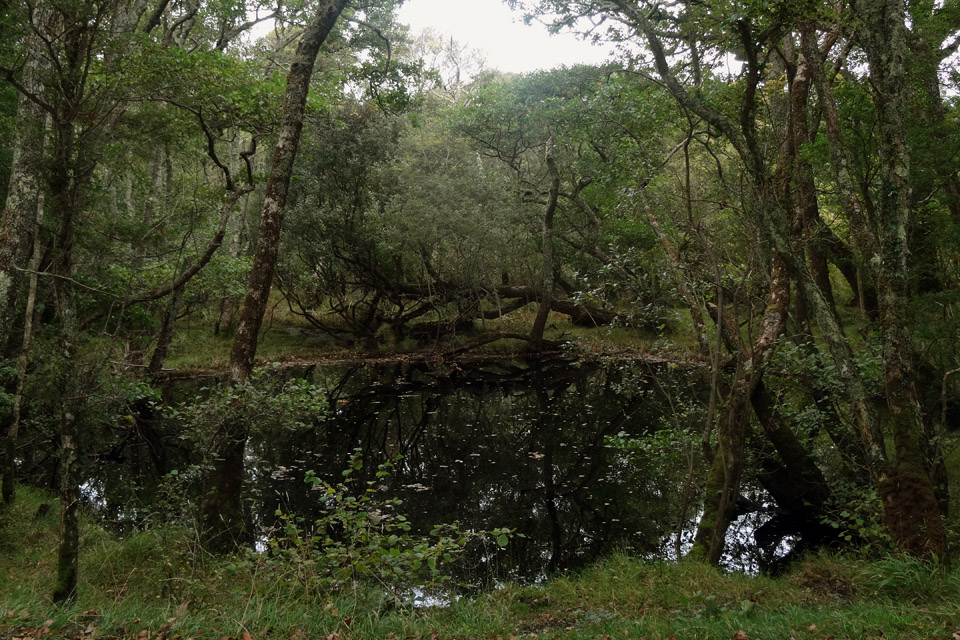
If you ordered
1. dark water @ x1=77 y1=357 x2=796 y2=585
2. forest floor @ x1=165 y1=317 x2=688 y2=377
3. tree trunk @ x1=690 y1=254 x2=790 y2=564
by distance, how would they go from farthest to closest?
forest floor @ x1=165 y1=317 x2=688 y2=377 → dark water @ x1=77 y1=357 x2=796 y2=585 → tree trunk @ x1=690 y1=254 x2=790 y2=564

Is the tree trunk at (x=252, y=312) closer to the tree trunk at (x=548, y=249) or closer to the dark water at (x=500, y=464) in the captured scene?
the dark water at (x=500, y=464)

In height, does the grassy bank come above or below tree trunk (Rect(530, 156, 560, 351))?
below

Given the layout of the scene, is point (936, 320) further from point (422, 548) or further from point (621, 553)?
point (422, 548)

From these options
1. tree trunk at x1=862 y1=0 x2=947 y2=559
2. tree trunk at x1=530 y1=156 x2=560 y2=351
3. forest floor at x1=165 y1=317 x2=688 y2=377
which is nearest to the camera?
tree trunk at x1=862 y1=0 x2=947 y2=559

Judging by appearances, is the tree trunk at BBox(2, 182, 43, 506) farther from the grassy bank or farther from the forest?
the grassy bank

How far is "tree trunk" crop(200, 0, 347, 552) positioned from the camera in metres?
6.65

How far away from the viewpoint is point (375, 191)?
2256 centimetres

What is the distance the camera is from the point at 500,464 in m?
11.7

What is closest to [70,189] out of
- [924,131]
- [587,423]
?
[924,131]

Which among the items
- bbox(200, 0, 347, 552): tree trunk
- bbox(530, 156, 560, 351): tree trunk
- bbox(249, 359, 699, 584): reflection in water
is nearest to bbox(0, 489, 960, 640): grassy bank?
bbox(200, 0, 347, 552): tree trunk

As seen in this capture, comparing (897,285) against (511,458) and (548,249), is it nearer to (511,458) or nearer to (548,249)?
(511,458)

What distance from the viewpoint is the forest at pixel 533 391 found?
5051 millimetres

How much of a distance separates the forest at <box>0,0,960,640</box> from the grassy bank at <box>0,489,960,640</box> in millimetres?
49

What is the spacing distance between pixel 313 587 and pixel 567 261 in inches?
821
